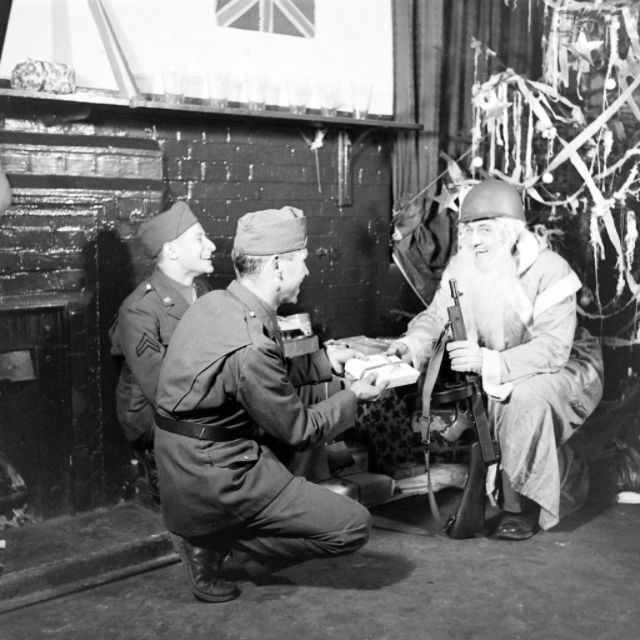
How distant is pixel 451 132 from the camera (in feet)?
16.7

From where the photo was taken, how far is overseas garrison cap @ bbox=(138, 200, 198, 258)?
12.3 feet

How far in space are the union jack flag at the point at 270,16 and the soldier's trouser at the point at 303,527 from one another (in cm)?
241

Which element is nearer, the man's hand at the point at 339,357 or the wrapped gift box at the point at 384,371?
the wrapped gift box at the point at 384,371

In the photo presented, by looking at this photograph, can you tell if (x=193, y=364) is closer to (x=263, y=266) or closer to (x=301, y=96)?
(x=263, y=266)

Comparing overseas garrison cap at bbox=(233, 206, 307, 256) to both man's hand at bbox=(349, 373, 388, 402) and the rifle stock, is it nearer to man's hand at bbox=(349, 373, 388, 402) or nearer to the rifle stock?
man's hand at bbox=(349, 373, 388, 402)

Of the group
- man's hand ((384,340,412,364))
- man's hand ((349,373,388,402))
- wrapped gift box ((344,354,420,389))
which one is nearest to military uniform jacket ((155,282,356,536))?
man's hand ((349,373,388,402))

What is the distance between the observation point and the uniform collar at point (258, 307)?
301 cm

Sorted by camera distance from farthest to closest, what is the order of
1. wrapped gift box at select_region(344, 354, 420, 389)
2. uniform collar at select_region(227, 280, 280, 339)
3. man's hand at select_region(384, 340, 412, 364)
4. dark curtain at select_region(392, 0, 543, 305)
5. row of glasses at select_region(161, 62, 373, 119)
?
dark curtain at select_region(392, 0, 543, 305) → man's hand at select_region(384, 340, 412, 364) → row of glasses at select_region(161, 62, 373, 119) → wrapped gift box at select_region(344, 354, 420, 389) → uniform collar at select_region(227, 280, 280, 339)

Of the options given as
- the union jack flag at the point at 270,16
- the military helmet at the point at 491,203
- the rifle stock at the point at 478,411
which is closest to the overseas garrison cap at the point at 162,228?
the union jack flag at the point at 270,16

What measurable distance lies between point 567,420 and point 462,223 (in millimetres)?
1124

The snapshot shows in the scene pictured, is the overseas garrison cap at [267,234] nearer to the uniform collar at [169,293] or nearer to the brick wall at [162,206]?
the uniform collar at [169,293]

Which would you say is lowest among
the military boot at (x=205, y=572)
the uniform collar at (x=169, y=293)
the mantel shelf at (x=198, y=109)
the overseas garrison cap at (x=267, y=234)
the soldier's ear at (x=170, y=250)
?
the military boot at (x=205, y=572)

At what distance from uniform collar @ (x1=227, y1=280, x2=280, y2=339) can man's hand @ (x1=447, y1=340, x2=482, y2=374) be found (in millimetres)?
1024

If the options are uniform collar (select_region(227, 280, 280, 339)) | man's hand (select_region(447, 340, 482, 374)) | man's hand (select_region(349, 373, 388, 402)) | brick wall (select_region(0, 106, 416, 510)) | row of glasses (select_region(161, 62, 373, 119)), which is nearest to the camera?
uniform collar (select_region(227, 280, 280, 339))
